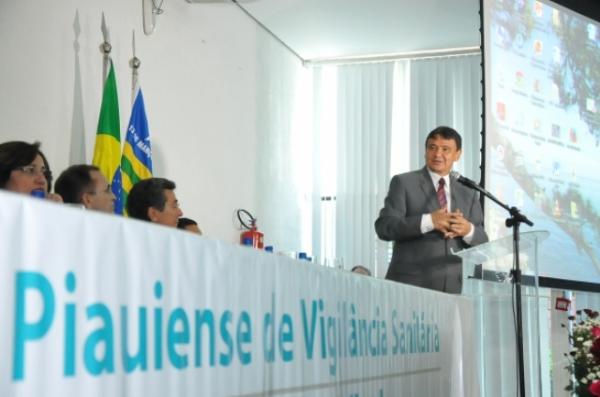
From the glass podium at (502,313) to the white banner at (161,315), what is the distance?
1.21 meters

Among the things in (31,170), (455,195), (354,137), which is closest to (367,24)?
(354,137)

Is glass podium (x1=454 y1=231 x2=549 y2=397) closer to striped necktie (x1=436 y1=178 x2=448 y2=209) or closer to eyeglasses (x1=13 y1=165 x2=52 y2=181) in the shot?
striped necktie (x1=436 y1=178 x2=448 y2=209)

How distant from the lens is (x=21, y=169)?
3039mm

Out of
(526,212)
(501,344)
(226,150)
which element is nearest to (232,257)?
(501,344)

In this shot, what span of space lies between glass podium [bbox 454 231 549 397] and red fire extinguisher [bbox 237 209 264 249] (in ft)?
10.4

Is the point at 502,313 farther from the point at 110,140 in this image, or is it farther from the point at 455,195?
the point at 110,140

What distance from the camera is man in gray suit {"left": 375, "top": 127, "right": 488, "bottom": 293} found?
369 centimetres

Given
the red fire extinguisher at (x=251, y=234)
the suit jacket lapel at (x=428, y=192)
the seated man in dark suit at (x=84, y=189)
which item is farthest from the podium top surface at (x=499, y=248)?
the red fire extinguisher at (x=251, y=234)

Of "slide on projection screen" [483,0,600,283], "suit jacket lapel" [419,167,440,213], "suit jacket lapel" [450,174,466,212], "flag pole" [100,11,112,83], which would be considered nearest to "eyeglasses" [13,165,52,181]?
"suit jacket lapel" [419,167,440,213]

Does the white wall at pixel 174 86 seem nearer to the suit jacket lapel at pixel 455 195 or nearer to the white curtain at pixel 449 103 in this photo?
the white curtain at pixel 449 103

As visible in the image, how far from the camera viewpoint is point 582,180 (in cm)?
569

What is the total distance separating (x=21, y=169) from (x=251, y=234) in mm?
3663

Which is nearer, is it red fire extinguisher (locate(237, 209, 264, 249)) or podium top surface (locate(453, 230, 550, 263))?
podium top surface (locate(453, 230, 550, 263))

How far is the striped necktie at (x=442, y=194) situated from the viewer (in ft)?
12.9
